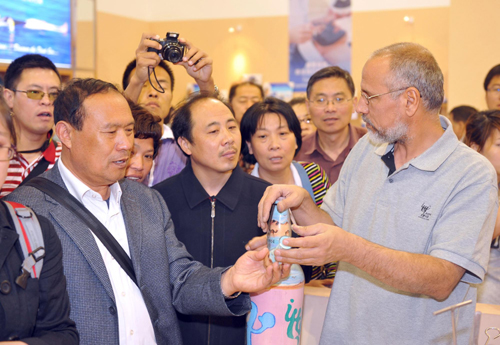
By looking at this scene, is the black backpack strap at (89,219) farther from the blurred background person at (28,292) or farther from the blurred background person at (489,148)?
the blurred background person at (489,148)

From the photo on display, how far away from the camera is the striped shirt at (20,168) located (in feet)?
8.40

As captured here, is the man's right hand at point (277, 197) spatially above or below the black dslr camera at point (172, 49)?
below

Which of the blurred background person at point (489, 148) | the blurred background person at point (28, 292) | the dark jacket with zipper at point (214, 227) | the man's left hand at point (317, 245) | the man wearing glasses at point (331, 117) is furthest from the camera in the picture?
the man wearing glasses at point (331, 117)

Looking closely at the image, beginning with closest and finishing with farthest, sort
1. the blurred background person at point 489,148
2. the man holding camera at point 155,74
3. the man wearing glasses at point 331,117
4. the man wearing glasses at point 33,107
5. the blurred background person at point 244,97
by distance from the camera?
the blurred background person at point 489,148
the man holding camera at point 155,74
the man wearing glasses at point 33,107
the man wearing glasses at point 331,117
the blurred background person at point 244,97

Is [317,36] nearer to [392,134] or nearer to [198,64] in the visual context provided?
[198,64]

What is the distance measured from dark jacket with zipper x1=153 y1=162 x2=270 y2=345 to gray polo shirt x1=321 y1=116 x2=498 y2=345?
0.47 metres

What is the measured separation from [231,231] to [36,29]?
5.93 m

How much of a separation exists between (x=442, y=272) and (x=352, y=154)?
0.70 m

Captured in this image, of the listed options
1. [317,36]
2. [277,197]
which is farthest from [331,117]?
[317,36]

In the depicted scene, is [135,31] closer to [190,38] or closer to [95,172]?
[190,38]

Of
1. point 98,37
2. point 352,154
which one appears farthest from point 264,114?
point 98,37

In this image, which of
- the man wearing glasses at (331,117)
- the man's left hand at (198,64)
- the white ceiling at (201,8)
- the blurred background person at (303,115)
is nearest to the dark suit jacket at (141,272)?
the man's left hand at (198,64)

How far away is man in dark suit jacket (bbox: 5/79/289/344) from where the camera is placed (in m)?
1.71

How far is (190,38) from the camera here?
374 inches
